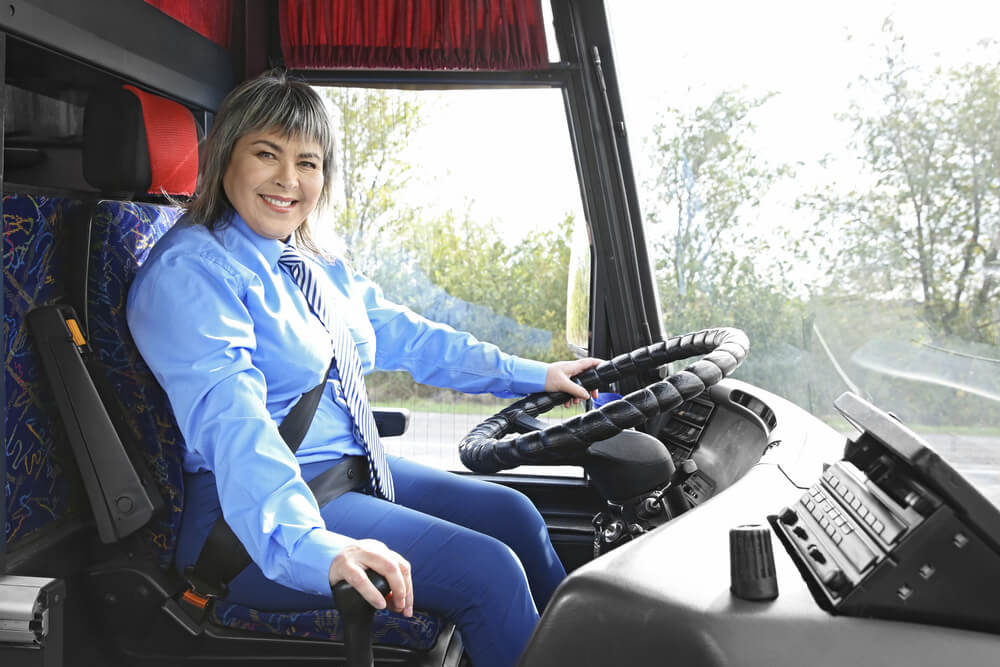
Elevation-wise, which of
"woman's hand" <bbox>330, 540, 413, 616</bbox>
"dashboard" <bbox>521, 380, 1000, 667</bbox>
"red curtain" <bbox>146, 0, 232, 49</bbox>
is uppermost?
"red curtain" <bbox>146, 0, 232, 49</bbox>

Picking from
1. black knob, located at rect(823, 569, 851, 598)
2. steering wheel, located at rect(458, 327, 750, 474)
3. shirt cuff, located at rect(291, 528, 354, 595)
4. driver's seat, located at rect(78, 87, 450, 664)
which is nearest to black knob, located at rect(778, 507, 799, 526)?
black knob, located at rect(823, 569, 851, 598)

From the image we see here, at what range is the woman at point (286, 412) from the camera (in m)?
1.24

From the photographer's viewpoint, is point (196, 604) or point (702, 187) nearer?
point (196, 604)

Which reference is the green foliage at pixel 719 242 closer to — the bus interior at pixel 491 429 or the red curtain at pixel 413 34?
the bus interior at pixel 491 429

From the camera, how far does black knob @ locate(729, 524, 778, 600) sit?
71cm

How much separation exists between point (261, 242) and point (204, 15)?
907 mm

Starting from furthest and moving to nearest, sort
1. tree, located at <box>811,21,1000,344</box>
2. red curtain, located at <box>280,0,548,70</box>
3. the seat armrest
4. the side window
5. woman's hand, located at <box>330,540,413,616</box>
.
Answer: tree, located at <box>811,21,1000,344</box> < the side window < red curtain, located at <box>280,0,548,70</box> < the seat armrest < woman's hand, located at <box>330,540,413,616</box>

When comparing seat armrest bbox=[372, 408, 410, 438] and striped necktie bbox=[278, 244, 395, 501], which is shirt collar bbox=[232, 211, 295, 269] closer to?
striped necktie bbox=[278, 244, 395, 501]

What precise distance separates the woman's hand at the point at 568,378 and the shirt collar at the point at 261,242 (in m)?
0.70

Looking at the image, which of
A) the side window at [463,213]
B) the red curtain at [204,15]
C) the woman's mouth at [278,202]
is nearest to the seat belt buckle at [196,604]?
the woman's mouth at [278,202]

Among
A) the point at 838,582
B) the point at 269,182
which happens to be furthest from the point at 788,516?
the point at 269,182

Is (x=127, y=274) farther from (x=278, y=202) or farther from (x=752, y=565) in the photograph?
(x=752, y=565)

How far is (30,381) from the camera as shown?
1.49 m

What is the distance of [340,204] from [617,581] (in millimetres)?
2082
